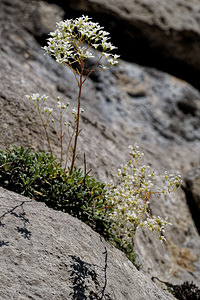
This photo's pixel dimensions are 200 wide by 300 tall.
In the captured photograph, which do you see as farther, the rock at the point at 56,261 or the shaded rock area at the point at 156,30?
the shaded rock area at the point at 156,30

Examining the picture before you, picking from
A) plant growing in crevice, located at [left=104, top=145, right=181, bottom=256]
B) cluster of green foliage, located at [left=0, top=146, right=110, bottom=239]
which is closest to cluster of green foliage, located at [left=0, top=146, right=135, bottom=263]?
cluster of green foliage, located at [left=0, top=146, right=110, bottom=239]

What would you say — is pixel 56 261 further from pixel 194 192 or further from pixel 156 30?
pixel 156 30

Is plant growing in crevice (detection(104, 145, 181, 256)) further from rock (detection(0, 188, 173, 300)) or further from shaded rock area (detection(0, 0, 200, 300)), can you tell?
shaded rock area (detection(0, 0, 200, 300))

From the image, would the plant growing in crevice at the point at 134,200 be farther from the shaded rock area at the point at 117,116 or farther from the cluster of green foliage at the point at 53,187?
the shaded rock area at the point at 117,116

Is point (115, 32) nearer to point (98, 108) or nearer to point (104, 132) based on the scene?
point (98, 108)

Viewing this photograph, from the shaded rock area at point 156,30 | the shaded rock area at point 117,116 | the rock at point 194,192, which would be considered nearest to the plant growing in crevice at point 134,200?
the shaded rock area at point 117,116

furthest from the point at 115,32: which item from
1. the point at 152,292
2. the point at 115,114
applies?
the point at 152,292

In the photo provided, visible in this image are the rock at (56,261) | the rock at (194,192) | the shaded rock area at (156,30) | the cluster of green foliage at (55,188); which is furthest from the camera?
the shaded rock area at (156,30)
